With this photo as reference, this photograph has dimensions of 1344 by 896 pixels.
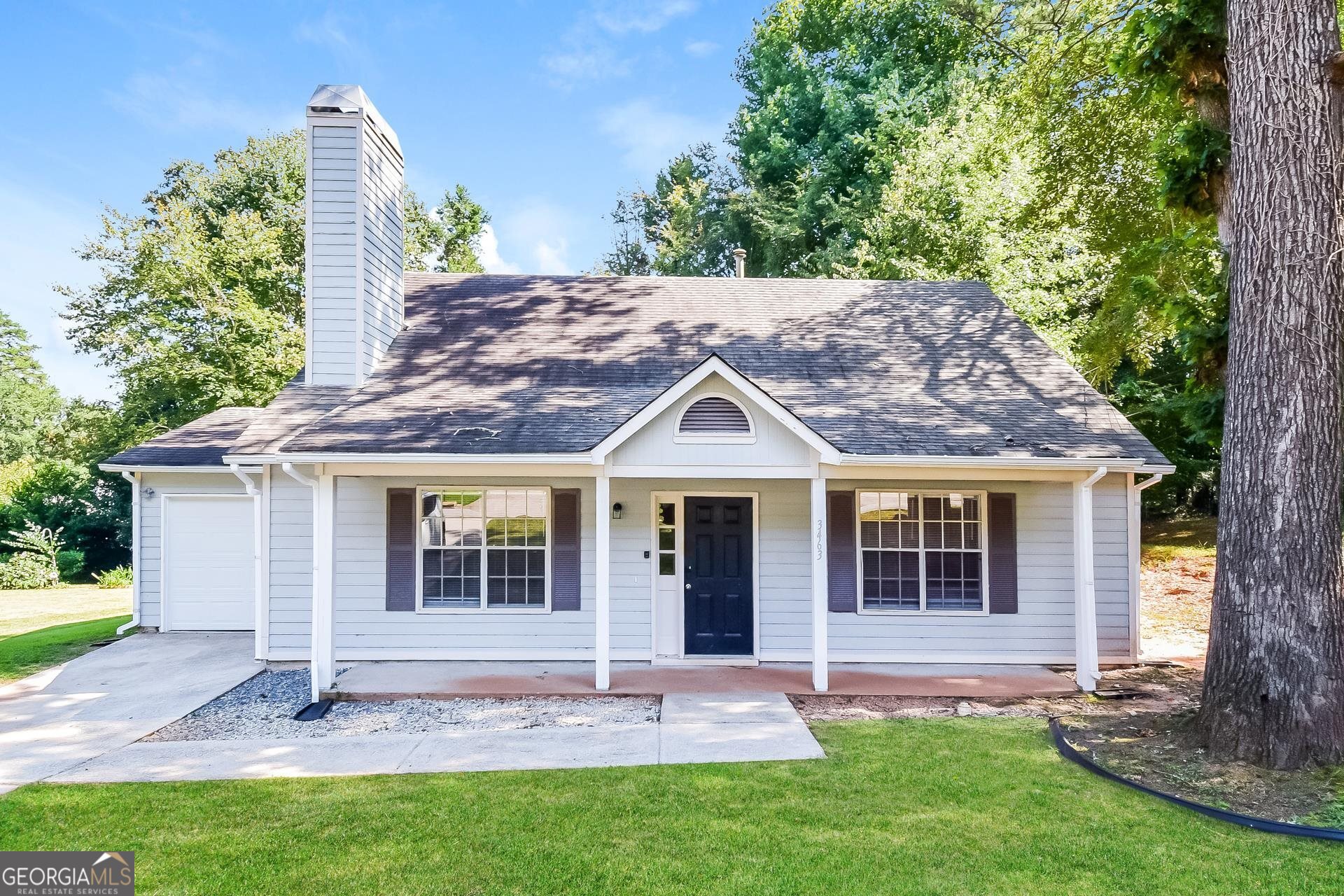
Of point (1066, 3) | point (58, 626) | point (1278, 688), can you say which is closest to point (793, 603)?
point (1278, 688)

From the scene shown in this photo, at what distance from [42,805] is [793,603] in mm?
6948

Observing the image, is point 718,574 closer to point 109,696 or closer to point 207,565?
point 109,696

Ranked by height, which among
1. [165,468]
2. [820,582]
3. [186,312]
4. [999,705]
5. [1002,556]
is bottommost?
[999,705]

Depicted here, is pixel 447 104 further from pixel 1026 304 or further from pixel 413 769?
pixel 413 769

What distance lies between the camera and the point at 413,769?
5.29 metres

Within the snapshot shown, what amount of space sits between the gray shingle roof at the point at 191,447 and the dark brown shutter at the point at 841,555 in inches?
345

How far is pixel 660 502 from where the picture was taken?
28.3 ft

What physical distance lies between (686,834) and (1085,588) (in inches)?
224

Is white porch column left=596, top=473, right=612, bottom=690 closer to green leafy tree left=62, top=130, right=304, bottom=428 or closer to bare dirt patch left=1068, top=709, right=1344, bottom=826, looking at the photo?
bare dirt patch left=1068, top=709, right=1344, bottom=826

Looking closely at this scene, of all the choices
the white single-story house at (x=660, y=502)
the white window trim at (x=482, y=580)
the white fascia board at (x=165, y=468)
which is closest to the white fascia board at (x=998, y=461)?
the white single-story house at (x=660, y=502)

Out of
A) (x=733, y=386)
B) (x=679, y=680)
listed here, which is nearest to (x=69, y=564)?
(x=679, y=680)

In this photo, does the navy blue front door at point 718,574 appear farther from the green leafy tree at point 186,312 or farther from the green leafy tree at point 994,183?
the green leafy tree at point 186,312

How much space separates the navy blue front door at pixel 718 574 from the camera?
28.1 feet

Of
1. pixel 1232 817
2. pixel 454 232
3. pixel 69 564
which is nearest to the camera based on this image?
pixel 1232 817
